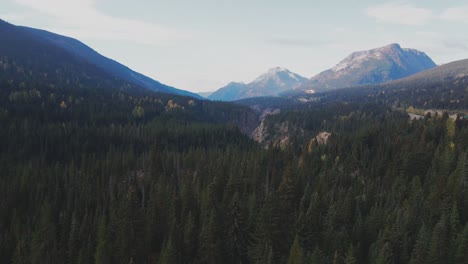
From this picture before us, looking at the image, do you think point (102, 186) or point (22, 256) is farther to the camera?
point (102, 186)

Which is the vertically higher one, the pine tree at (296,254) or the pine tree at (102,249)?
the pine tree at (296,254)

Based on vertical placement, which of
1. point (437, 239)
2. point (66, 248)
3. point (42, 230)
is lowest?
point (66, 248)

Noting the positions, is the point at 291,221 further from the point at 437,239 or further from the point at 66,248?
the point at 66,248

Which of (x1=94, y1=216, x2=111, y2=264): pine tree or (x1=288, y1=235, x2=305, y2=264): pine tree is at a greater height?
(x1=288, y1=235, x2=305, y2=264): pine tree

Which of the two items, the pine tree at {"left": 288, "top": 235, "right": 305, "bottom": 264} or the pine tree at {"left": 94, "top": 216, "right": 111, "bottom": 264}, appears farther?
the pine tree at {"left": 94, "top": 216, "right": 111, "bottom": 264}

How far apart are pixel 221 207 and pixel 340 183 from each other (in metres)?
48.3

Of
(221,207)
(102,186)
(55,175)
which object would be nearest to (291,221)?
(221,207)

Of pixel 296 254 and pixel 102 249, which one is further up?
pixel 296 254

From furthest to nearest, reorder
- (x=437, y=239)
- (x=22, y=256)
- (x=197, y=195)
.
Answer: (x=197, y=195) < (x=22, y=256) < (x=437, y=239)

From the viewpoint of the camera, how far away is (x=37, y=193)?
103000 mm

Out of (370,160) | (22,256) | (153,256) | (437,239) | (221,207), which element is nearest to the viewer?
(437,239)

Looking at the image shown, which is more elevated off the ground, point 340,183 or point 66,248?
point 340,183

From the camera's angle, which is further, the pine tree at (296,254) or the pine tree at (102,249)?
the pine tree at (102,249)

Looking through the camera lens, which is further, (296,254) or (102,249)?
(102,249)
